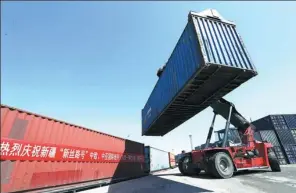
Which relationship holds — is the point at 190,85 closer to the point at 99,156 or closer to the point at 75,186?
the point at 99,156

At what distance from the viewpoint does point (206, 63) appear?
682 cm

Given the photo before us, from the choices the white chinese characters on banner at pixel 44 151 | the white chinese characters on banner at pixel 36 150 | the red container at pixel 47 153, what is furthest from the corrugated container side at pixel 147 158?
the white chinese characters on banner at pixel 36 150

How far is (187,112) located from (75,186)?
24.7ft

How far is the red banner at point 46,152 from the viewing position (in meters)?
5.56

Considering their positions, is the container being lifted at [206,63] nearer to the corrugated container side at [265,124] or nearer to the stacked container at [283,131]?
the stacked container at [283,131]

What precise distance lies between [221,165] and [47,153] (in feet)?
25.8

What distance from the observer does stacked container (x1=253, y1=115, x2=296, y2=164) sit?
1644cm

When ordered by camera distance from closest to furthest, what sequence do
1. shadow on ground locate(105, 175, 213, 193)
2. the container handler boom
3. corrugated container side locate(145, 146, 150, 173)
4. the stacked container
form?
shadow on ground locate(105, 175, 213, 193) < the container handler boom < corrugated container side locate(145, 146, 150, 173) < the stacked container

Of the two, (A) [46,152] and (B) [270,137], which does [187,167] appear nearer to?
(A) [46,152]

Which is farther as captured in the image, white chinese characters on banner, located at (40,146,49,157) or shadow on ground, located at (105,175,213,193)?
Result: shadow on ground, located at (105,175,213,193)

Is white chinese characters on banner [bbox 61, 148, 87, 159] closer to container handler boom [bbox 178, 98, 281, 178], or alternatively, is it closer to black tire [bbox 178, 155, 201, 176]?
container handler boom [bbox 178, 98, 281, 178]

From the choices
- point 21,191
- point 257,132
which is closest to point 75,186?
point 21,191

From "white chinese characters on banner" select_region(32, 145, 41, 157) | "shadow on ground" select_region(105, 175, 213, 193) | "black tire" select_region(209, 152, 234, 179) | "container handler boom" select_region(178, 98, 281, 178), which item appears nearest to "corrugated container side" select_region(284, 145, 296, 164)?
"container handler boom" select_region(178, 98, 281, 178)

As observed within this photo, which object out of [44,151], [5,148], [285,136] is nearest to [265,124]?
[285,136]
